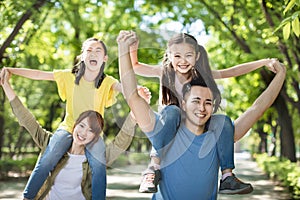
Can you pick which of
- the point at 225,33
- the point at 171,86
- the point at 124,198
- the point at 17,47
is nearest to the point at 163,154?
the point at 171,86

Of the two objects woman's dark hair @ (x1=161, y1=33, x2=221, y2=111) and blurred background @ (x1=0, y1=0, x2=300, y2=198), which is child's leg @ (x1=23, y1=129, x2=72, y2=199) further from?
woman's dark hair @ (x1=161, y1=33, x2=221, y2=111)

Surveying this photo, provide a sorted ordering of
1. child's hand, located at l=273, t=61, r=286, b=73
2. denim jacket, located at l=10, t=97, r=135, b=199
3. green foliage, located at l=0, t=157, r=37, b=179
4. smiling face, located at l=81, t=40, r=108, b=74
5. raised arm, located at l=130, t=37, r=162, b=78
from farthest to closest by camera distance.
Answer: green foliage, located at l=0, t=157, r=37, b=179 < smiling face, located at l=81, t=40, r=108, b=74 < denim jacket, located at l=10, t=97, r=135, b=199 < child's hand, located at l=273, t=61, r=286, b=73 < raised arm, located at l=130, t=37, r=162, b=78

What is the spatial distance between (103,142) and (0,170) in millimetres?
13462

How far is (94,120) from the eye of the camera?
12.4ft

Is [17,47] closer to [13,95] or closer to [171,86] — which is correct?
[13,95]

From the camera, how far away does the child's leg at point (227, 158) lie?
293 cm

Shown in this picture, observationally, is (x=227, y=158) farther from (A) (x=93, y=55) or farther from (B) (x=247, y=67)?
(A) (x=93, y=55)

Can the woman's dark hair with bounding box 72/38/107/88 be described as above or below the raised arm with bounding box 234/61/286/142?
above

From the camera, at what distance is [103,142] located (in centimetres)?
378

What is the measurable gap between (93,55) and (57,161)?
0.86m

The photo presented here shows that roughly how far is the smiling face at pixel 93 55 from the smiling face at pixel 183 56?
82 cm

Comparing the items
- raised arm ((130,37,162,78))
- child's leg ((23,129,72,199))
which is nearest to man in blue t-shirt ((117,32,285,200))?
raised arm ((130,37,162,78))

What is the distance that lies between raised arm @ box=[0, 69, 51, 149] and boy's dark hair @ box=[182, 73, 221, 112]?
1.50 metres

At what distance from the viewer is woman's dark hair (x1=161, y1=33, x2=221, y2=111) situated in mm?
2930
